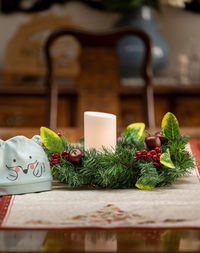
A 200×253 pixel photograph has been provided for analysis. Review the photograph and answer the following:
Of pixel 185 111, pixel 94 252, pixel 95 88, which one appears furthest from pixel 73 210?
pixel 185 111

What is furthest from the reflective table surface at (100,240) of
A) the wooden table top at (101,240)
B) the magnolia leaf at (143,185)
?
the magnolia leaf at (143,185)

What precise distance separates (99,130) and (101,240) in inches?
11.1

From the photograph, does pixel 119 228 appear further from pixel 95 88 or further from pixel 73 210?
pixel 95 88

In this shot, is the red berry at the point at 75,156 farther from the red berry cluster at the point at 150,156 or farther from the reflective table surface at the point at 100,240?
the reflective table surface at the point at 100,240

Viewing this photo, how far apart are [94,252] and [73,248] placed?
0.07ft

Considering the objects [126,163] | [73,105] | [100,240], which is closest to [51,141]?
[126,163]

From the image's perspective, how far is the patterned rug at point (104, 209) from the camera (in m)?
0.40

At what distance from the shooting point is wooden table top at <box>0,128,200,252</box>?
33 cm

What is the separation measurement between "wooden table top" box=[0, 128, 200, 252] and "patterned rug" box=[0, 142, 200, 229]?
0.01 m

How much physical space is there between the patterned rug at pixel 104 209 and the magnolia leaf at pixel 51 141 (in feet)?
0.25

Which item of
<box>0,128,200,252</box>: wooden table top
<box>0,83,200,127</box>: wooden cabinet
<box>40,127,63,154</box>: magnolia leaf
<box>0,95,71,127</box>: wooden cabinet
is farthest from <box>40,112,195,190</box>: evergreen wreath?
<box>0,95,71,127</box>: wooden cabinet

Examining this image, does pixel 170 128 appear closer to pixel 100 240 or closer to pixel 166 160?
pixel 166 160

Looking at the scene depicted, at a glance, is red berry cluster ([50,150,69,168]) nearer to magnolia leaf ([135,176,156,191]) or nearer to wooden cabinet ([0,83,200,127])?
magnolia leaf ([135,176,156,191])

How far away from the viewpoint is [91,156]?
1.92 ft
